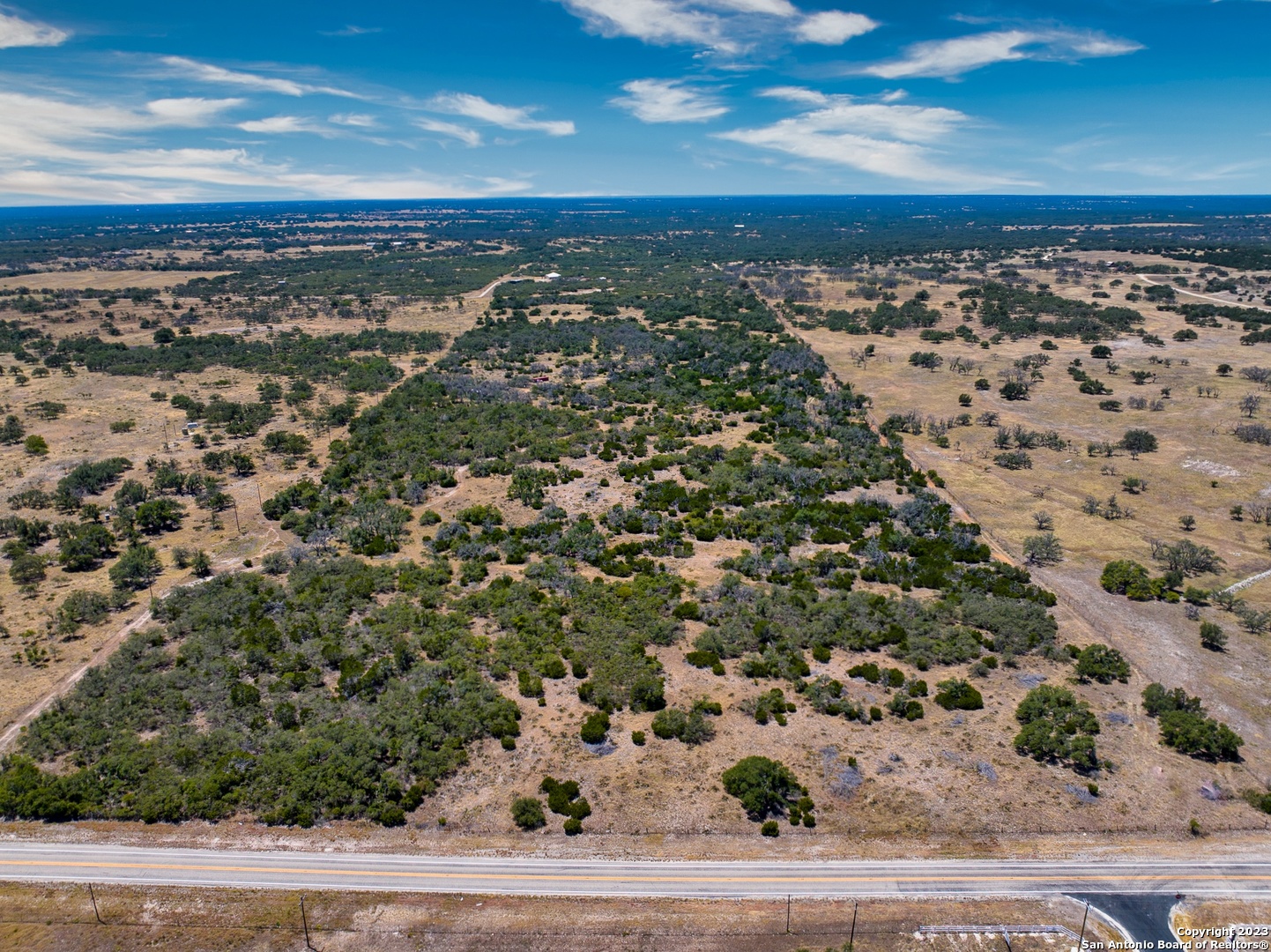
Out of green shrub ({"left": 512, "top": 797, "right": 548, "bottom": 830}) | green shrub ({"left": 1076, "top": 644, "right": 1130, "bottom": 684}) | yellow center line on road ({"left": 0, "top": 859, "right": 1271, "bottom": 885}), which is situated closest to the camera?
yellow center line on road ({"left": 0, "top": 859, "right": 1271, "bottom": 885})

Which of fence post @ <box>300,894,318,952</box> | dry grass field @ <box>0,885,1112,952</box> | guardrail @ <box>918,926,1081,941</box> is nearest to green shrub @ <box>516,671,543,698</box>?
dry grass field @ <box>0,885,1112,952</box>

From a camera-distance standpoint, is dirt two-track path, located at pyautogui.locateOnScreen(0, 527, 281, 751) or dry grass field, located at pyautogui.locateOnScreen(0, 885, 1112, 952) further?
dirt two-track path, located at pyautogui.locateOnScreen(0, 527, 281, 751)

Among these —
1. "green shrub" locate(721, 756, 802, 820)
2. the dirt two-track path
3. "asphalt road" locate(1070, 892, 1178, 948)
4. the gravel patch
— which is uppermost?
the dirt two-track path

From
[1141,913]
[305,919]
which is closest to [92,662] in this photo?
[305,919]

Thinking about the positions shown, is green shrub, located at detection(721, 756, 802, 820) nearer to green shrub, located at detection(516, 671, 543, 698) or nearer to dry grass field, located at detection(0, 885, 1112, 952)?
dry grass field, located at detection(0, 885, 1112, 952)

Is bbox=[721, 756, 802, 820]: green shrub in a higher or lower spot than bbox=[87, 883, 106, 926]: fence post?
higher

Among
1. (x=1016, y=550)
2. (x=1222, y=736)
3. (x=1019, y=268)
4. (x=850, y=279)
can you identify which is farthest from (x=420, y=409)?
(x=1019, y=268)

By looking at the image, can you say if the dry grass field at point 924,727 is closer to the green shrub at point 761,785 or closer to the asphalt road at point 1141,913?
the green shrub at point 761,785
